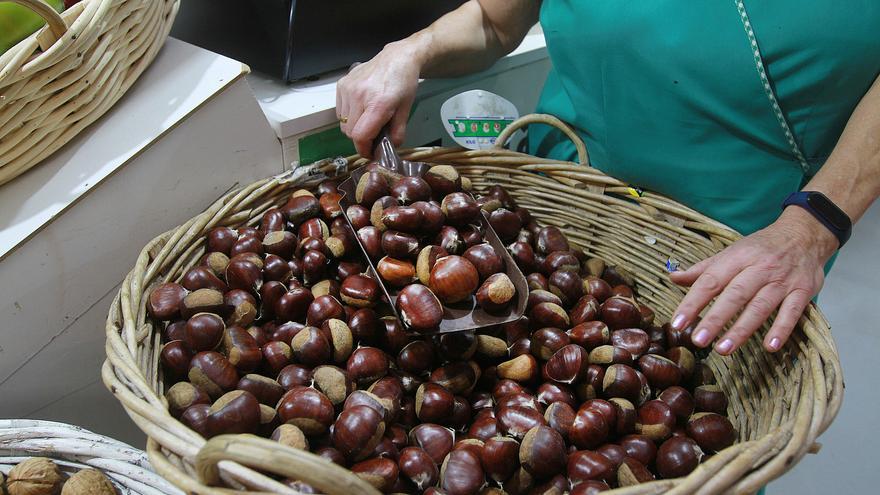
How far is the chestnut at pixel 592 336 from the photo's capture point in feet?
4.14

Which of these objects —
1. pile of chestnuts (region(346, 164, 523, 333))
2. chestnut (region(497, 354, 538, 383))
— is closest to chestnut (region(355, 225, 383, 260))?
pile of chestnuts (region(346, 164, 523, 333))

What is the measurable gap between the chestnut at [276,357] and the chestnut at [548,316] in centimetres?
48

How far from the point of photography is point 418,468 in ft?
3.30

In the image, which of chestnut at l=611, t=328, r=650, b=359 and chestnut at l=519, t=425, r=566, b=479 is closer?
chestnut at l=519, t=425, r=566, b=479

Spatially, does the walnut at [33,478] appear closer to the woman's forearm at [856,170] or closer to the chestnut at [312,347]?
the chestnut at [312,347]

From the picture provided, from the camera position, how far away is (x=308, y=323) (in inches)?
49.4

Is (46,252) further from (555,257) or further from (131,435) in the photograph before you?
(555,257)

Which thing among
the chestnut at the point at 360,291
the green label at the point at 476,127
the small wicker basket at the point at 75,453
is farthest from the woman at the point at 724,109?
the small wicker basket at the point at 75,453

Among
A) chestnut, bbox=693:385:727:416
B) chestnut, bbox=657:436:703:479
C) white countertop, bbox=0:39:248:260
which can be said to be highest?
white countertop, bbox=0:39:248:260

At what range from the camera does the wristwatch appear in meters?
1.16

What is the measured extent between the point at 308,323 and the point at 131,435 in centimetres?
59

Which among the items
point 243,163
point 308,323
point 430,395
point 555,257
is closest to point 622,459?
point 430,395

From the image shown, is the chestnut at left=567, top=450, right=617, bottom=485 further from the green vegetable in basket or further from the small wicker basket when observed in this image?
the green vegetable in basket

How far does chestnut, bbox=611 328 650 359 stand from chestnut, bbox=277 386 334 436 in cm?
57
